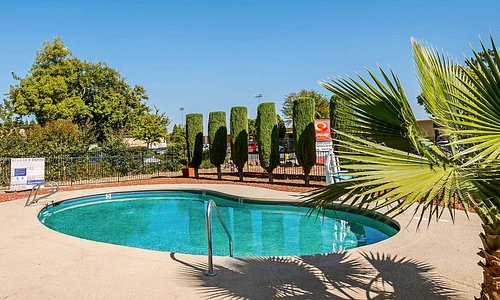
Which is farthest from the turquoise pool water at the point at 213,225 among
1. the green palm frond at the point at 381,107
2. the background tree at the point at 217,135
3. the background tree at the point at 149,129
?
the background tree at the point at 149,129

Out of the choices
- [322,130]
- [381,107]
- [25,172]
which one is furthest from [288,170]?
[381,107]

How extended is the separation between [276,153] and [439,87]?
39.7 feet

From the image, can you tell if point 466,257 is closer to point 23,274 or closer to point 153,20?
point 23,274

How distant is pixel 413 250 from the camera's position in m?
4.89

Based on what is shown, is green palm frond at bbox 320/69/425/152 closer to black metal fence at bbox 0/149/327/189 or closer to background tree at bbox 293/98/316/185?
background tree at bbox 293/98/316/185

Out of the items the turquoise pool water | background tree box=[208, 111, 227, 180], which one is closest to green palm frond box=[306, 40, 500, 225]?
the turquoise pool water

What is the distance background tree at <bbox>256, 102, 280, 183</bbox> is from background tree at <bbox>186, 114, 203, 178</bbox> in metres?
4.35

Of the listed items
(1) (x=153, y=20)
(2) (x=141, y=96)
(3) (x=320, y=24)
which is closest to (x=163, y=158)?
(1) (x=153, y=20)

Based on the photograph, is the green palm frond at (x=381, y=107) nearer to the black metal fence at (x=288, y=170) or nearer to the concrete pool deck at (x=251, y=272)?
the concrete pool deck at (x=251, y=272)

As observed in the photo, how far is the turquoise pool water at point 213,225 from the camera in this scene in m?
7.03

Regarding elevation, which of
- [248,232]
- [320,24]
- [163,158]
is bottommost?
[248,232]

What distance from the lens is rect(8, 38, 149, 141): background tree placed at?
25.9m

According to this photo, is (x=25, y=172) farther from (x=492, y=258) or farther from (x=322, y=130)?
(x=492, y=258)

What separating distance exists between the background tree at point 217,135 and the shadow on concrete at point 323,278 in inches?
477
